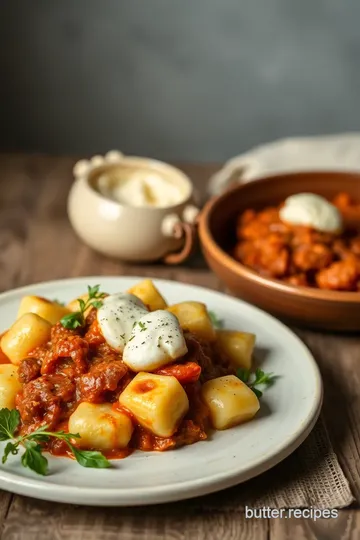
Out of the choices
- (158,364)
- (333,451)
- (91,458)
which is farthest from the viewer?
(333,451)

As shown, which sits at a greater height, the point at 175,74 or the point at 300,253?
the point at 300,253

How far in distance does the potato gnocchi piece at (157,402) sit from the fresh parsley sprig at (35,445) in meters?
0.13

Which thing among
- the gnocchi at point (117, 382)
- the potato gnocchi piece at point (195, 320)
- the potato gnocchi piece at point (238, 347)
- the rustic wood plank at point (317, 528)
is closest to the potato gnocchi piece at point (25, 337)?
the gnocchi at point (117, 382)

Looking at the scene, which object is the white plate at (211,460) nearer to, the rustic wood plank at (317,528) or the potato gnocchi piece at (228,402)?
the potato gnocchi piece at (228,402)

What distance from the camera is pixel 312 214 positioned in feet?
9.80

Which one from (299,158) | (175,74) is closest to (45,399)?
(299,158)

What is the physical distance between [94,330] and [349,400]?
0.76 metres

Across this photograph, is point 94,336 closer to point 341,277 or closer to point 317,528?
point 317,528

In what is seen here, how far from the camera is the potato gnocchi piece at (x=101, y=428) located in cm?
195

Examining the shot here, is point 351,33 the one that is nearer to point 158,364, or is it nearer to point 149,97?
point 149,97

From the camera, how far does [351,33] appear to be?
458 centimetres

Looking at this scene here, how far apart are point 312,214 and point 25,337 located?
3.90 feet

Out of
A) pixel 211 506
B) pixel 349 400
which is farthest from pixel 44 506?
pixel 349 400

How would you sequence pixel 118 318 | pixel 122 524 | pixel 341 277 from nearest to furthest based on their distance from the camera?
pixel 122 524, pixel 118 318, pixel 341 277
